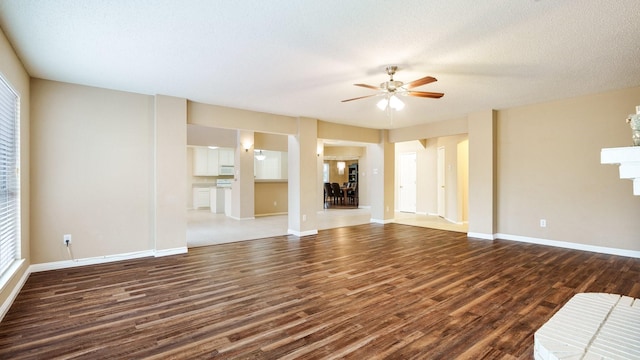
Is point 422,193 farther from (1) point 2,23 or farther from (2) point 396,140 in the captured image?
(1) point 2,23

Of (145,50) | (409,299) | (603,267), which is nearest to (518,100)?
(603,267)

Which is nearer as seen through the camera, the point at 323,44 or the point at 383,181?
the point at 323,44

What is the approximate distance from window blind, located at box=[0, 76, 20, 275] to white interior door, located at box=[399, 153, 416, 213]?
9.02 metres

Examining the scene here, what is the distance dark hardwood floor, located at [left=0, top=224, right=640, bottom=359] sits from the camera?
1981 mm

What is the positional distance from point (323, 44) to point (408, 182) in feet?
25.7

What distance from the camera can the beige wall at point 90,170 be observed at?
12.2 ft

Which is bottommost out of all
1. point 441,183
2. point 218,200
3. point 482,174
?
point 218,200

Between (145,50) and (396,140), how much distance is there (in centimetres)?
590

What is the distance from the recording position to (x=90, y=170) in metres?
3.99

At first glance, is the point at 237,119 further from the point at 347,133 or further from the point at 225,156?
the point at 225,156

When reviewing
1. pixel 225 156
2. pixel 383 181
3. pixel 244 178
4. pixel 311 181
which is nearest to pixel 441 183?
pixel 383 181

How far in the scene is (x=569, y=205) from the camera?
15.6ft

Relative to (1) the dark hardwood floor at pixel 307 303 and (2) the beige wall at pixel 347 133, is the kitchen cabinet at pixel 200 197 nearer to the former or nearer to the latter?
(2) the beige wall at pixel 347 133

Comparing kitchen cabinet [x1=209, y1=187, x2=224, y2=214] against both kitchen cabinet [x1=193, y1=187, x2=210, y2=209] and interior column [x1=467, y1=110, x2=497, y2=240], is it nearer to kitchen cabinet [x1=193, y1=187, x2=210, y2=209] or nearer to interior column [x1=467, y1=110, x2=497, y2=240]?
kitchen cabinet [x1=193, y1=187, x2=210, y2=209]
